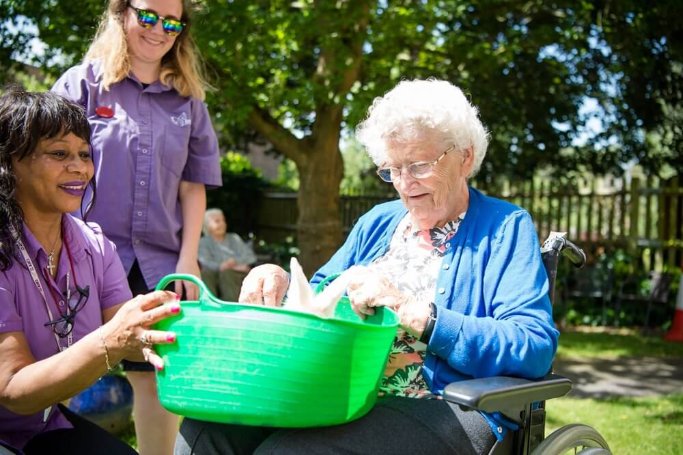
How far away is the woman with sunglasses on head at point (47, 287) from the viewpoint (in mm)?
1691

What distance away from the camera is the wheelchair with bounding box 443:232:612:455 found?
1.60 metres

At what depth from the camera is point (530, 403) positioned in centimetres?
179

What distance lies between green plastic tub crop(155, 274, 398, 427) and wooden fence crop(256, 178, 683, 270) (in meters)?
9.67

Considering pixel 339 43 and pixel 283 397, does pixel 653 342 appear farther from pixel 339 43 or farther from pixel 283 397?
pixel 283 397

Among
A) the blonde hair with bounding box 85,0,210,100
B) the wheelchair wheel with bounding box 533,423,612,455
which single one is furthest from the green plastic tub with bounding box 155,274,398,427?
the blonde hair with bounding box 85,0,210,100

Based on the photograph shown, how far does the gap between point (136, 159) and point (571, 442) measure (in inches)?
67.2

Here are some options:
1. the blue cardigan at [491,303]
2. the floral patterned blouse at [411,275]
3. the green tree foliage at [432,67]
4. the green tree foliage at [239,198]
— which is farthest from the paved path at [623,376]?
the green tree foliage at [239,198]

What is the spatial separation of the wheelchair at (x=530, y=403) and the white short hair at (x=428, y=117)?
409 mm

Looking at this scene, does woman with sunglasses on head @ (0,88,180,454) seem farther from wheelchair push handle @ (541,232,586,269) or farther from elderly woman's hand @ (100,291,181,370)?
wheelchair push handle @ (541,232,586,269)

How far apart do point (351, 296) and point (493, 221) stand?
525mm

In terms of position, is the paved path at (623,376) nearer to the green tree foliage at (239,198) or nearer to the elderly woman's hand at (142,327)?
the elderly woman's hand at (142,327)

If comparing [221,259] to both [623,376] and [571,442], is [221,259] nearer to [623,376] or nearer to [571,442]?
[623,376]

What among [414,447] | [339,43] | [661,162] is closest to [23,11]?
[339,43]

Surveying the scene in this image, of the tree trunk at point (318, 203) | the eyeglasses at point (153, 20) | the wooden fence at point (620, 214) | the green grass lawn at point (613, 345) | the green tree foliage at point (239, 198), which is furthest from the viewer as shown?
the green tree foliage at point (239, 198)
